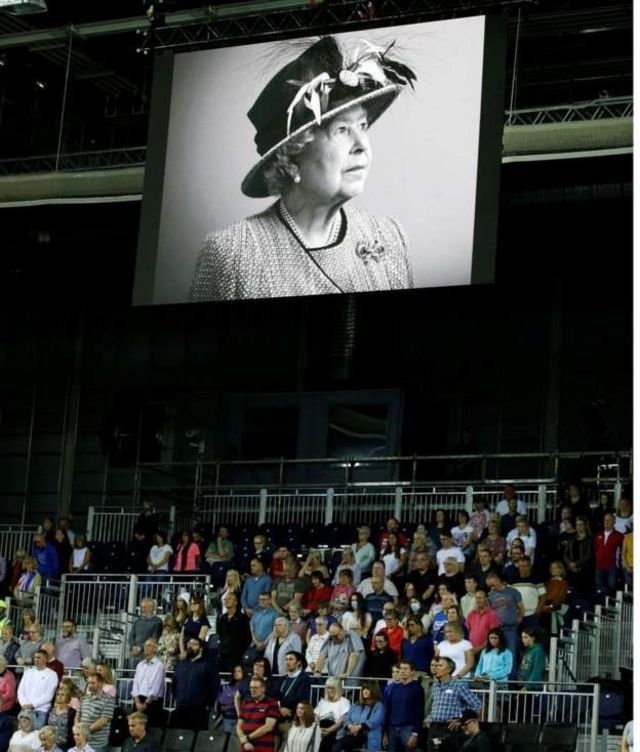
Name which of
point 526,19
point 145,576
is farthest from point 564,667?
point 526,19

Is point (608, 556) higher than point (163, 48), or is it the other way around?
point (163, 48)

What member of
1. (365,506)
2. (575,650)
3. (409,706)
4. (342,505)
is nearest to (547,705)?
(575,650)

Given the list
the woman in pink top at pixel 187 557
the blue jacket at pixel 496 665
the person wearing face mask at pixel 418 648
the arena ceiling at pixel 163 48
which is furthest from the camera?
the woman in pink top at pixel 187 557

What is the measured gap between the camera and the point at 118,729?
56.2ft

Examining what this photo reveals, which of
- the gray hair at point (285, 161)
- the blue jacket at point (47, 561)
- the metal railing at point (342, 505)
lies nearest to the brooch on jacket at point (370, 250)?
the gray hair at point (285, 161)

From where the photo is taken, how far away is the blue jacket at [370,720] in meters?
15.5

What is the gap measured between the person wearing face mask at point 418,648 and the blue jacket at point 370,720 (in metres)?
0.92

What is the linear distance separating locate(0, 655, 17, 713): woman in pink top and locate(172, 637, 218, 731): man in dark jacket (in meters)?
2.04

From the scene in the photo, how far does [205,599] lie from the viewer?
66.6 ft

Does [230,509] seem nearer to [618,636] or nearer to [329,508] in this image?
[329,508]

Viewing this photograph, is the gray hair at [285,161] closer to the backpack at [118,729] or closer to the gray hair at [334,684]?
the gray hair at [334,684]

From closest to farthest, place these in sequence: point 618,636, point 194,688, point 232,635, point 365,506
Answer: point 194,688, point 618,636, point 232,635, point 365,506

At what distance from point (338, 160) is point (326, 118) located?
21.3 inches

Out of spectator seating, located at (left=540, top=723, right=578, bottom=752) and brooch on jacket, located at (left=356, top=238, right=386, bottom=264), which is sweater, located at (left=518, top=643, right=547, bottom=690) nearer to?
spectator seating, located at (left=540, top=723, right=578, bottom=752)
